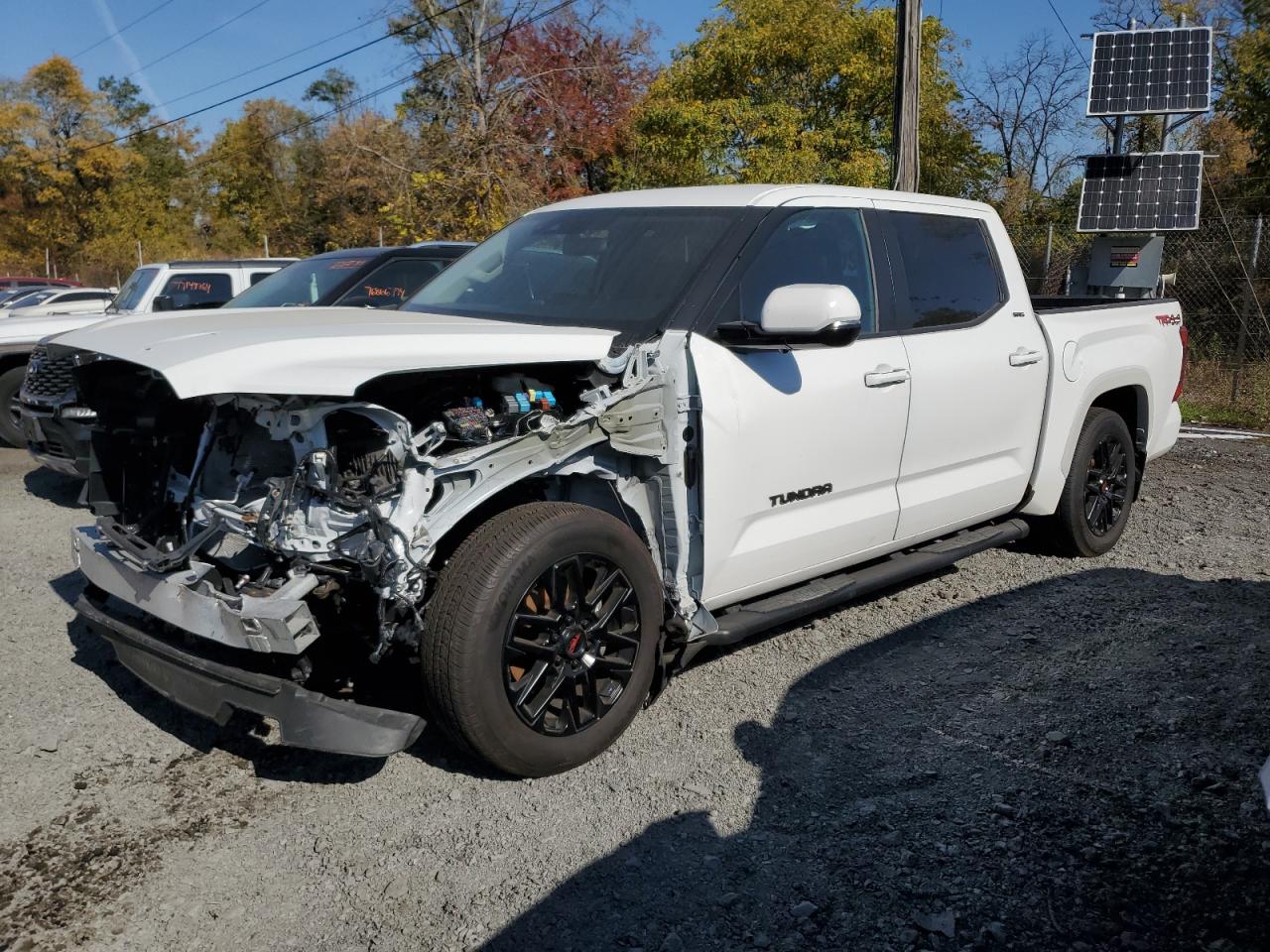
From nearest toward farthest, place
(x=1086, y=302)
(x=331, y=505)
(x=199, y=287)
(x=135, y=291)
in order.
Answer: (x=331, y=505)
(x=1086, y=302)
(x=199, y=287)
(x=135, y=291)

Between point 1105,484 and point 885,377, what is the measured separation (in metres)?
2.35

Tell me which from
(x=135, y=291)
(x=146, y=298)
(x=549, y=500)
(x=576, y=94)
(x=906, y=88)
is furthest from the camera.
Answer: (x=576, y=94)

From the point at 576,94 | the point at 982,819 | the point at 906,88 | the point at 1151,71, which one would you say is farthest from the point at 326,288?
the point at 576,94

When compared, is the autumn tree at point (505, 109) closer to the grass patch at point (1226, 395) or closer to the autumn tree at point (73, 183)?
the grass patch at point (1226, 395)

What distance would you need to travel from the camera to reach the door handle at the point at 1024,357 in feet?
16.5

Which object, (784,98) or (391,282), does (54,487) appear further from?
(784,98)

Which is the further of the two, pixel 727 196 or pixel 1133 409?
pixel 1133 409

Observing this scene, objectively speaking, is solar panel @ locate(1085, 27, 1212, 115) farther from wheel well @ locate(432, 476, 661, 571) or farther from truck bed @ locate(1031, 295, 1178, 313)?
wheel well @ locate(432, 476, 661, 571)

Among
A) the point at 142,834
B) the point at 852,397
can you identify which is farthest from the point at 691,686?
the point at 142,834

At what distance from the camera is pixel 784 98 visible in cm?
2277

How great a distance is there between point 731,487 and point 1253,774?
1960mm

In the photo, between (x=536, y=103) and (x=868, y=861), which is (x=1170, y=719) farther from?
(x=536, y=103)

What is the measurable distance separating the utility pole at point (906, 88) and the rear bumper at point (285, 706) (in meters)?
9.38

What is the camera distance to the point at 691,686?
14.2ft
